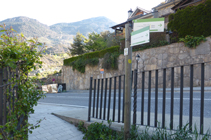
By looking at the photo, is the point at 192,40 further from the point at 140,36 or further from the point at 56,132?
the point at 56,132

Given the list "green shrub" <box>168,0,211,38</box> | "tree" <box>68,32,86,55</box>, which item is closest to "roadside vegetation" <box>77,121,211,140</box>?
"green shrub" <box>168,0,211,38</box>

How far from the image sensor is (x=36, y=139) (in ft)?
11.0

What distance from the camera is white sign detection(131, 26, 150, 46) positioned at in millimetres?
2370

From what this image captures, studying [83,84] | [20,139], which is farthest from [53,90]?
[20,139]

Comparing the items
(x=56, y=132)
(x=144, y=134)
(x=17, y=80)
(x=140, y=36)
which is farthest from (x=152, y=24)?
(x=56, y=132)

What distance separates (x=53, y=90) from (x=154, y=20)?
18.9 m

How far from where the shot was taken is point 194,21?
36.8ft

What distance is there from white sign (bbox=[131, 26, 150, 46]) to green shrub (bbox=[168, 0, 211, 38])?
10464 mm

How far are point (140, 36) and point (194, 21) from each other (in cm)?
1072

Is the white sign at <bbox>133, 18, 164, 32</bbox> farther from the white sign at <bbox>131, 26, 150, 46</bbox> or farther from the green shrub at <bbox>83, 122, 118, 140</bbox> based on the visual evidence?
the green shrub at <bbox>83, 122, 118, 140</bbox>

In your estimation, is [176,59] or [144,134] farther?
[176,59]

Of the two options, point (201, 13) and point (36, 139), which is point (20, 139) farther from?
point (201, 13)

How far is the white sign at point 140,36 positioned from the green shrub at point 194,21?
1046cm

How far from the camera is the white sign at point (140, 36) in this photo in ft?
7.77
